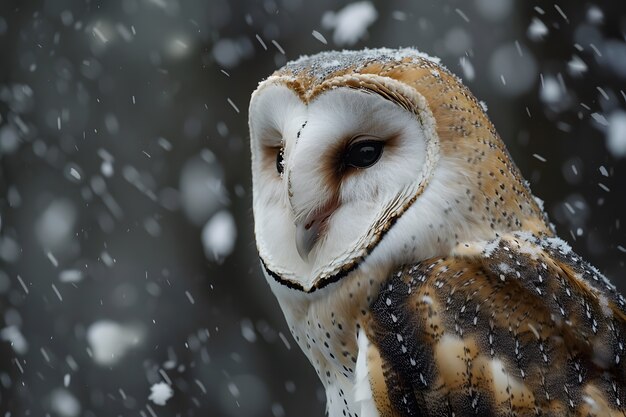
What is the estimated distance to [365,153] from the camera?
56.7 inches

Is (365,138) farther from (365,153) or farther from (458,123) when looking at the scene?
(458,123)

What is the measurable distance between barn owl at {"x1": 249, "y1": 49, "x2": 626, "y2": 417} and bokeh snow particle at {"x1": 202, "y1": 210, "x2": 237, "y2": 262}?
1.10 meters

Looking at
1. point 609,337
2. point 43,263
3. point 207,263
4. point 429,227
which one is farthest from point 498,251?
point 43,263

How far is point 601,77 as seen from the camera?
2363mm

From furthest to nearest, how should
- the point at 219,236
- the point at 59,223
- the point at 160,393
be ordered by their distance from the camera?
the point at 59,223 < the point at 160,393 < the point at 219,236

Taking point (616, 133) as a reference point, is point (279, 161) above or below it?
above

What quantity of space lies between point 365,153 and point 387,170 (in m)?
0.05

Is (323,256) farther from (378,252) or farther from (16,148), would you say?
(16,148)

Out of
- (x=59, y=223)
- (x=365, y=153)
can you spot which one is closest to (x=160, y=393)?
(x=59, y=223)

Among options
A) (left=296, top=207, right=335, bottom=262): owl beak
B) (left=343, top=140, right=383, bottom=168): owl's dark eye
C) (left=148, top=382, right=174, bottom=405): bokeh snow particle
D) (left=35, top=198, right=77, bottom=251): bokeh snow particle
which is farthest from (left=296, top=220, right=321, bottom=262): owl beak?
(left=35, top=198, right=77, bottom=251): bokeh snow particle

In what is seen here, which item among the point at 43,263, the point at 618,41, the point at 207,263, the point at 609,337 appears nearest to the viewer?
the point at 609,337

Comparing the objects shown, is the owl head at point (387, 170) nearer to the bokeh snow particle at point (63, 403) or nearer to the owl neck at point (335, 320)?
the owl neck at point (335, 320)

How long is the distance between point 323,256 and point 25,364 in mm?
1861

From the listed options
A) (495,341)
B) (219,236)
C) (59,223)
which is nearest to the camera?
(495,341)
